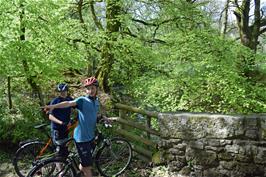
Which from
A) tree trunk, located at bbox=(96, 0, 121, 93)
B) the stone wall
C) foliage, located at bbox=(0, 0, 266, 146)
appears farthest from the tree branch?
the stone wall

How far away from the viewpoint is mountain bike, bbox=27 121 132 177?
493cm

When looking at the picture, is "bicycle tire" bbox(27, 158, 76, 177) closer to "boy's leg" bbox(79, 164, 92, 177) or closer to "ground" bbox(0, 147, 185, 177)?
"boy's leg" bbox(79, 164, 92, 177)

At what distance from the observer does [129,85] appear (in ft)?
34.2

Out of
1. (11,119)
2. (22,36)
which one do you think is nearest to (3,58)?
(22,36)

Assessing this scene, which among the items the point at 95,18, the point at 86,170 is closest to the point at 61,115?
the point at 86,170

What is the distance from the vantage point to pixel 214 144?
5.34 meters

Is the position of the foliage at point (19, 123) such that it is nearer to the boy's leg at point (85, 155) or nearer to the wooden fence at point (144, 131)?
the wooden fence at point (144, 131)

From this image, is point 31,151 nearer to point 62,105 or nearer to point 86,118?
point 86,118

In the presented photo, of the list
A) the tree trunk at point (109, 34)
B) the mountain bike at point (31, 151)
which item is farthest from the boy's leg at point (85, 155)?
the tree trunk at point (109, 34)

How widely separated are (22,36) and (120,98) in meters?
4.68

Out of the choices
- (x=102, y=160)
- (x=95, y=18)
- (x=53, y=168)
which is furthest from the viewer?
(x=95, y=18)

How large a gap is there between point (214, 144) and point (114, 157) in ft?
5.73

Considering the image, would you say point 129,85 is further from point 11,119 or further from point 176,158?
point 176,158

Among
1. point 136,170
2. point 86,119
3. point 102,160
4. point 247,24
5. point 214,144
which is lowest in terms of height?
point 136,170
